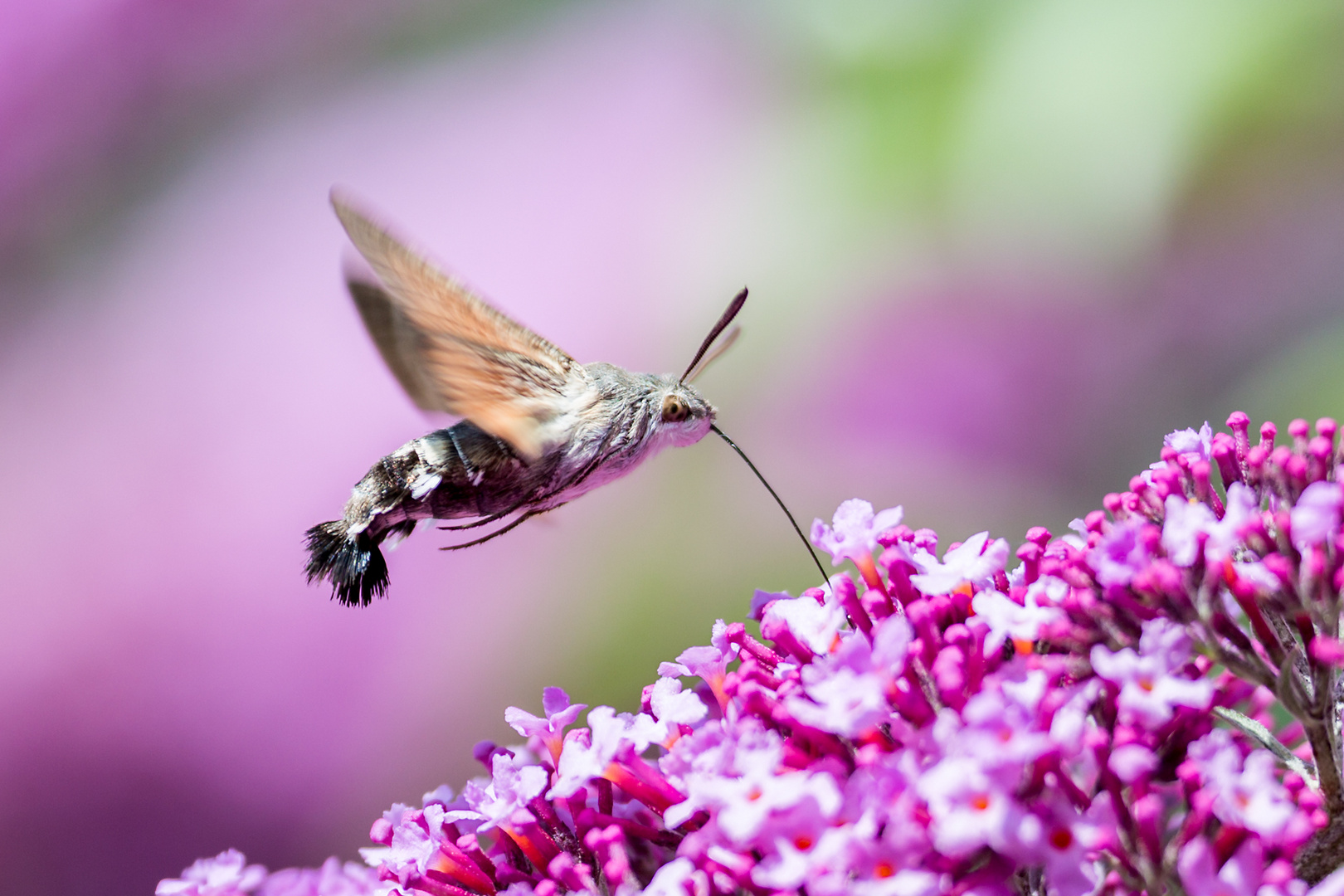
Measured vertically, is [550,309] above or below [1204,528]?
above

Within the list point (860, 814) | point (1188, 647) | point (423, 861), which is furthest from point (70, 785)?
point (1188, 647)

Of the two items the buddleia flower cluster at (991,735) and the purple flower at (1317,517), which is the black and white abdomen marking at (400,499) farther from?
the purple flower at (1317,517)

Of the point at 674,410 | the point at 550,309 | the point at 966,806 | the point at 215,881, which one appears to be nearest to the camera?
the point at 966,806

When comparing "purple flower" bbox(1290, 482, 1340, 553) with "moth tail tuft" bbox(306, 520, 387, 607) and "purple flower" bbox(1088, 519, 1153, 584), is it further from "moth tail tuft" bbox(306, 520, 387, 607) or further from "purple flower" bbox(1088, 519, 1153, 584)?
"moth tail tuft" bbox(306, 520, 387, 607)

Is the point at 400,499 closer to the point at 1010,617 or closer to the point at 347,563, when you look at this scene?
the point at 347,563

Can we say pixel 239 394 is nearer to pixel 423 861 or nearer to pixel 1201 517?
pixel 423 861

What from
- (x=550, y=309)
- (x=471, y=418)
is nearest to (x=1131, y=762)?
(x=471, y=418)

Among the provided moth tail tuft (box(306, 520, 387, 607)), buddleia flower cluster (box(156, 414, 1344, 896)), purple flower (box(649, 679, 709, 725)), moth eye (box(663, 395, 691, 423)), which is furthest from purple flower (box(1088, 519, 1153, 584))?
moth tail tuft (box(306, 520, 387, 607))
